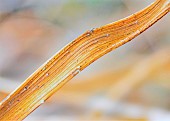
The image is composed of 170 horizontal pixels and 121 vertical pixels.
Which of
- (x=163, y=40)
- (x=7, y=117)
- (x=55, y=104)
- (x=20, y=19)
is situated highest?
(x=20, y=19)

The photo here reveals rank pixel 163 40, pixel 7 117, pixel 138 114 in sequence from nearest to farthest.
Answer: pixel 7 117 → pixel 138 114 → pixel 163 40

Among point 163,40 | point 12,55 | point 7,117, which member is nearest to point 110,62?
point 163,40

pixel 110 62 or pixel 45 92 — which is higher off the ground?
pixel 110 62

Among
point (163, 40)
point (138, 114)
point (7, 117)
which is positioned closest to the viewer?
point (7, 117)

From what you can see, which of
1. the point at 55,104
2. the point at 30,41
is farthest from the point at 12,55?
the point at 55,104

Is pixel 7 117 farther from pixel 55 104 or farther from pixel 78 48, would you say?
pixel 55 104

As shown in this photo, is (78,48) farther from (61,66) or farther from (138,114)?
(138,114)

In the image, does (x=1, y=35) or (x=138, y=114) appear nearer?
(x=138, y=114)
